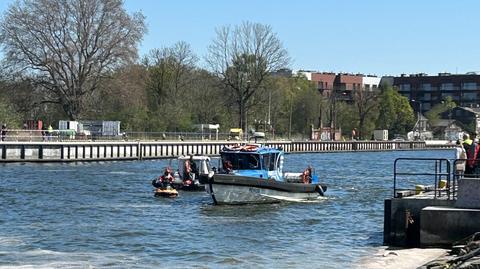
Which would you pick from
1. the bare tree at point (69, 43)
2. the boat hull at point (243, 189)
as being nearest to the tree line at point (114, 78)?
the bare tree at point (69, 43)

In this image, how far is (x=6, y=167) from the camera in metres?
70.4

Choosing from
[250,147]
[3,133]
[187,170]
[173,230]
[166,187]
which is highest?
[250,147]

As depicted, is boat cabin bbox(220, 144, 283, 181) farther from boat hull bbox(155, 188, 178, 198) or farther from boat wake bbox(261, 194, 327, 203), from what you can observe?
boat hull bbox(155, 188, 178, 198)

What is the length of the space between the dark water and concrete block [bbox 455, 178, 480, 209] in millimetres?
3211

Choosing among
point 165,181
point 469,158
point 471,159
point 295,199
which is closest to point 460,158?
point 469,158

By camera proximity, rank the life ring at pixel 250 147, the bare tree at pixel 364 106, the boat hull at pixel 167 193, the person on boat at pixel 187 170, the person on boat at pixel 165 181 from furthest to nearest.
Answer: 1. the bare tree at pixel 364 106
2. the person on boat at pixel 187 170
3. the person on boat at pixel 165 181
4. the boat hull at pixel 167 193
5. the life ring at pixel 250 147

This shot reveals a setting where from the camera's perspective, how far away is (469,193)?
24.2 metres

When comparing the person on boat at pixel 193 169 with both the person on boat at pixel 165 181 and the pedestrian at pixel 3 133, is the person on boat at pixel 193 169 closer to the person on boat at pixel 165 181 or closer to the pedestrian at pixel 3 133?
the person on boat at pixel 165 181

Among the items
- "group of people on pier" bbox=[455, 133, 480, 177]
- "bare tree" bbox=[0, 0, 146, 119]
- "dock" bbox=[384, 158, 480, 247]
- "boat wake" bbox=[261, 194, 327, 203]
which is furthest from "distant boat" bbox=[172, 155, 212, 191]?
"bare tree" bbox=[0, 0, 146, 119]

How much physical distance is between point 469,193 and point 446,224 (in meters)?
1.14

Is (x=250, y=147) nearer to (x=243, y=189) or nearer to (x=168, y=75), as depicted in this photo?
(x=243, y=189)

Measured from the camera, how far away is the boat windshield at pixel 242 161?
4069 cm

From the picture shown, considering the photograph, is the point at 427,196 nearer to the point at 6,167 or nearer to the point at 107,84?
the point at 6,167

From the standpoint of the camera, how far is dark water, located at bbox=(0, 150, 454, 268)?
78.0 feet
